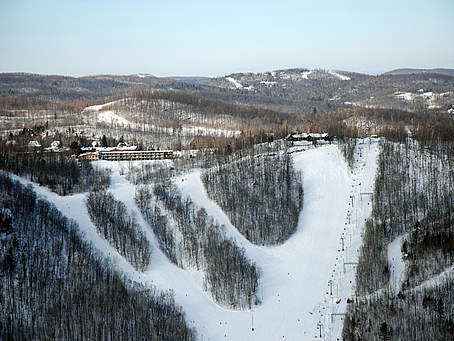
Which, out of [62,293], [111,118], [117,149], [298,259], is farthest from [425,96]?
[62,293]

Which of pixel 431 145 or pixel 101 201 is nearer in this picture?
pixel 101 201

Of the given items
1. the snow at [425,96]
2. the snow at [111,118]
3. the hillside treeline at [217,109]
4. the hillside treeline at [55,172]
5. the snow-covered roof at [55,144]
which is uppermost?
the snow at [425,96]

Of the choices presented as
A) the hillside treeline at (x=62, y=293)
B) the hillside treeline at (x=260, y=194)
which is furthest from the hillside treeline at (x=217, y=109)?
the hillside treeline at (x=62, y=293)

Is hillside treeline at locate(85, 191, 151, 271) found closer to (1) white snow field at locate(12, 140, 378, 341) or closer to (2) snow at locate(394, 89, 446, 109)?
(1) white snow field at locate(12, 140, 378, 341)

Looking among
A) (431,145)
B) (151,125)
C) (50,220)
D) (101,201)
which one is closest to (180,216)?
(101,201)

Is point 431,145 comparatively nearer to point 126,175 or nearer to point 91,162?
point 126,175

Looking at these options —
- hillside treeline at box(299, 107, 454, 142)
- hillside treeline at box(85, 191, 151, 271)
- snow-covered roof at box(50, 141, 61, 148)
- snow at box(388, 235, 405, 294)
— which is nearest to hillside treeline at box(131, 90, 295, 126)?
hillside treeline at box(299, 107, 454, 142)

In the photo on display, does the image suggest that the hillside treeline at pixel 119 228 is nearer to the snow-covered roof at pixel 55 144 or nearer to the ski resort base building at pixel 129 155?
the ski resort base building at pixel 129 155
